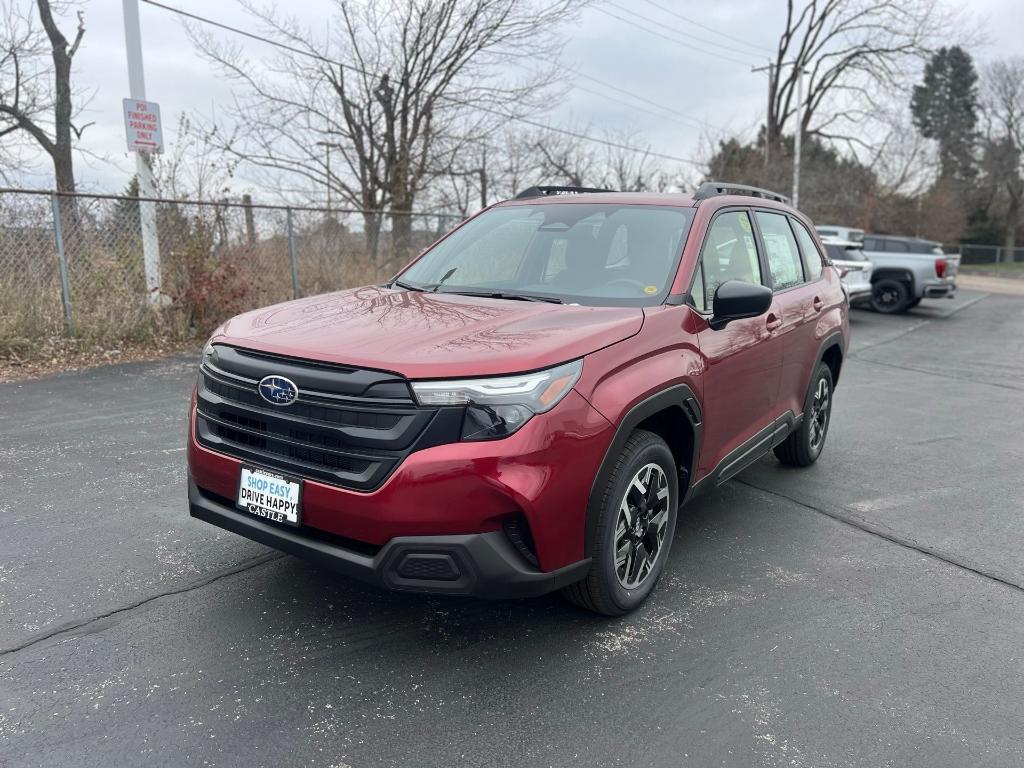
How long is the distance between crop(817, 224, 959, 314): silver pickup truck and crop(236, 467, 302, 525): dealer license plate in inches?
621

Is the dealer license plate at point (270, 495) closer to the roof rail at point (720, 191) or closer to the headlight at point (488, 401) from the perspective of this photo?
the headlight at point (488, 401)

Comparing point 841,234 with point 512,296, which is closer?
point 512,296

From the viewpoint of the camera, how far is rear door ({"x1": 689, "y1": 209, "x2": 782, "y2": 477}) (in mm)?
3488

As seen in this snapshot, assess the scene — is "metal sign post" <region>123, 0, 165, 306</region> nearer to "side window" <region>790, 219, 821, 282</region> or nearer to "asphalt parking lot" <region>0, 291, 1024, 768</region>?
"asphalt parking lot" <region>0, 291, 1024, 768</region>

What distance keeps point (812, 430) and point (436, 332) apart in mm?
3486

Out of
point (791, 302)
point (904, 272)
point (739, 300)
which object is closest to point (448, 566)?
point (739, 300)

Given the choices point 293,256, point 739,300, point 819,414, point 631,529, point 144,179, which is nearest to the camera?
point 631,529

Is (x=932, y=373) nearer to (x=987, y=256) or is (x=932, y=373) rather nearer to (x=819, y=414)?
(x=819, y=414)

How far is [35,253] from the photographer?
833cm

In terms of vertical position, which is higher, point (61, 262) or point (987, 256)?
point (61, 262)

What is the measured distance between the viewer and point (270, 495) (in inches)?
108

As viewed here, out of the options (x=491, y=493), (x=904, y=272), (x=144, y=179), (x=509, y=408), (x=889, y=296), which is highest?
(x=144, y=179)

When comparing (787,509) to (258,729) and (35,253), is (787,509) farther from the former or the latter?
(35,253)

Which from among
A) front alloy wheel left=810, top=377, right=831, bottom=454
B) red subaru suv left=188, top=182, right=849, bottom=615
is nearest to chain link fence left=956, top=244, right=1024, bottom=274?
front alloy wheel left=810, top=377, right=831, bottom=454
